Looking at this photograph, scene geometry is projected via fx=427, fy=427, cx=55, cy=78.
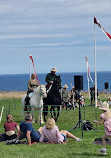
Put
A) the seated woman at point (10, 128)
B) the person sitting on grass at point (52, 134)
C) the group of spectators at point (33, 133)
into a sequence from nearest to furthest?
the person sitting on grass at point (52, 134), the group of spectators at point (33, 133), the seated woman at point (10, 128)

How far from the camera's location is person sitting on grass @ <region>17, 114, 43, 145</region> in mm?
12984

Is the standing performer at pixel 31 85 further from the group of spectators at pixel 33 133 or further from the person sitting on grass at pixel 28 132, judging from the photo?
the person sitting on grass at pixel 28 132

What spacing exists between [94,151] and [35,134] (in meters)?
2.37

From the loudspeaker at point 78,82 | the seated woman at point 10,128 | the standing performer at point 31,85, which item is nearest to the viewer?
the seated woman at point 10,128

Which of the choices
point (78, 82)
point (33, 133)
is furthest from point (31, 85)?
point (33, 133)

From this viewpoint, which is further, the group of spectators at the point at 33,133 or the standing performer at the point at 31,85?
the standing performer at the point at 31,85

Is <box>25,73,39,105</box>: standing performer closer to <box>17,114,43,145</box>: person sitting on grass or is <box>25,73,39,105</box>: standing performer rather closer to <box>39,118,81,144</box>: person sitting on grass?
<box>17,114,43,145</box>: person sitting on grass

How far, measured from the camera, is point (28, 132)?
12961 mm

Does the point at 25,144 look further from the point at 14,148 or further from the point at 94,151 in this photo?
the point at 94,151

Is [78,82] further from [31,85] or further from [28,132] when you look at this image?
[31,85]

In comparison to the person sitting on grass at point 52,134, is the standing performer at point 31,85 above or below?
above

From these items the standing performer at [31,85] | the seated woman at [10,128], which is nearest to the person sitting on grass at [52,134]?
the seated woman at [10,128]

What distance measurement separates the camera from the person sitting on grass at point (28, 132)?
1298 cm

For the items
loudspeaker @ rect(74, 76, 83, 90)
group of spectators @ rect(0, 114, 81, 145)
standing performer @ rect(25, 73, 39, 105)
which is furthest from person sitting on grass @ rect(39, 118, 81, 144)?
standing performer @ rect(25, 73, 39, 105)
